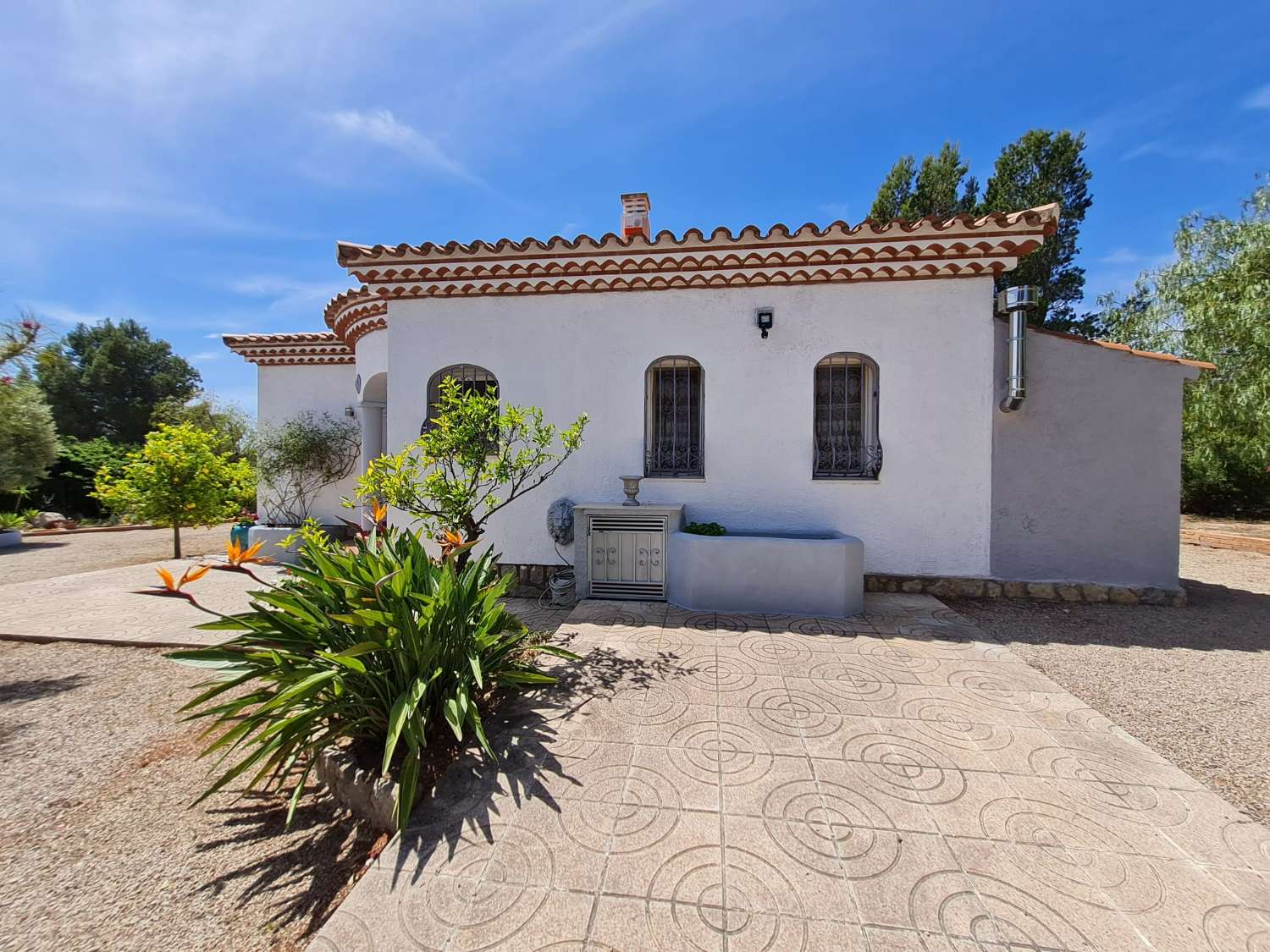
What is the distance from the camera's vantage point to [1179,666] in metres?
4.25

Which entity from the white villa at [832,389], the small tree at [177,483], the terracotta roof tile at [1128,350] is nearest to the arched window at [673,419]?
the white villa at [832,389]

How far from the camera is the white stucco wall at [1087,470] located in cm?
577

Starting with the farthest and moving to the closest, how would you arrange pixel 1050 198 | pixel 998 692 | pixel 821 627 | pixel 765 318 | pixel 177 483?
pixel 1050 198 < pixel 177 483 < pixel 765 318 < pixel 821 627 < pixel 998 692

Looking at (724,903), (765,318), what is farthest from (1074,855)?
(765,318)

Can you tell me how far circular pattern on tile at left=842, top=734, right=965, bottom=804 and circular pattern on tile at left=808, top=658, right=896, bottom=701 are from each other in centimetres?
51

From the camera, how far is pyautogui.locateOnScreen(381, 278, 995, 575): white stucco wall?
5.91 m

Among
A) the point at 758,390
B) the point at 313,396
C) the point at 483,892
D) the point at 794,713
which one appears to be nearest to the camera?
the point at 483,892

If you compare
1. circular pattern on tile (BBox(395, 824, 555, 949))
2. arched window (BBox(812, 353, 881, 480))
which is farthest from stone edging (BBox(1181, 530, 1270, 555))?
circular pattern on tile (BBox(395, 824, 555, 949))

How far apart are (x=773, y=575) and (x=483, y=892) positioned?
4009 millimetres

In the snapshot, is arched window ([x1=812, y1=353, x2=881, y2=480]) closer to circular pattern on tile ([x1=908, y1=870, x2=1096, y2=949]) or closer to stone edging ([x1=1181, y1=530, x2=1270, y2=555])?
circular pattern on tile ([x1=908, y1=870, x2=1096, y2=949])

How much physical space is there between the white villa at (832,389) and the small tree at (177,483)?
515 centimetres

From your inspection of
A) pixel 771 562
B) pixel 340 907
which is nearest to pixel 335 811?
pixel 340 907

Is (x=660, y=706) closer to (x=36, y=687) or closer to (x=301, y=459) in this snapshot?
(x=36, y=687)

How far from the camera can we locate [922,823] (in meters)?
2.28
